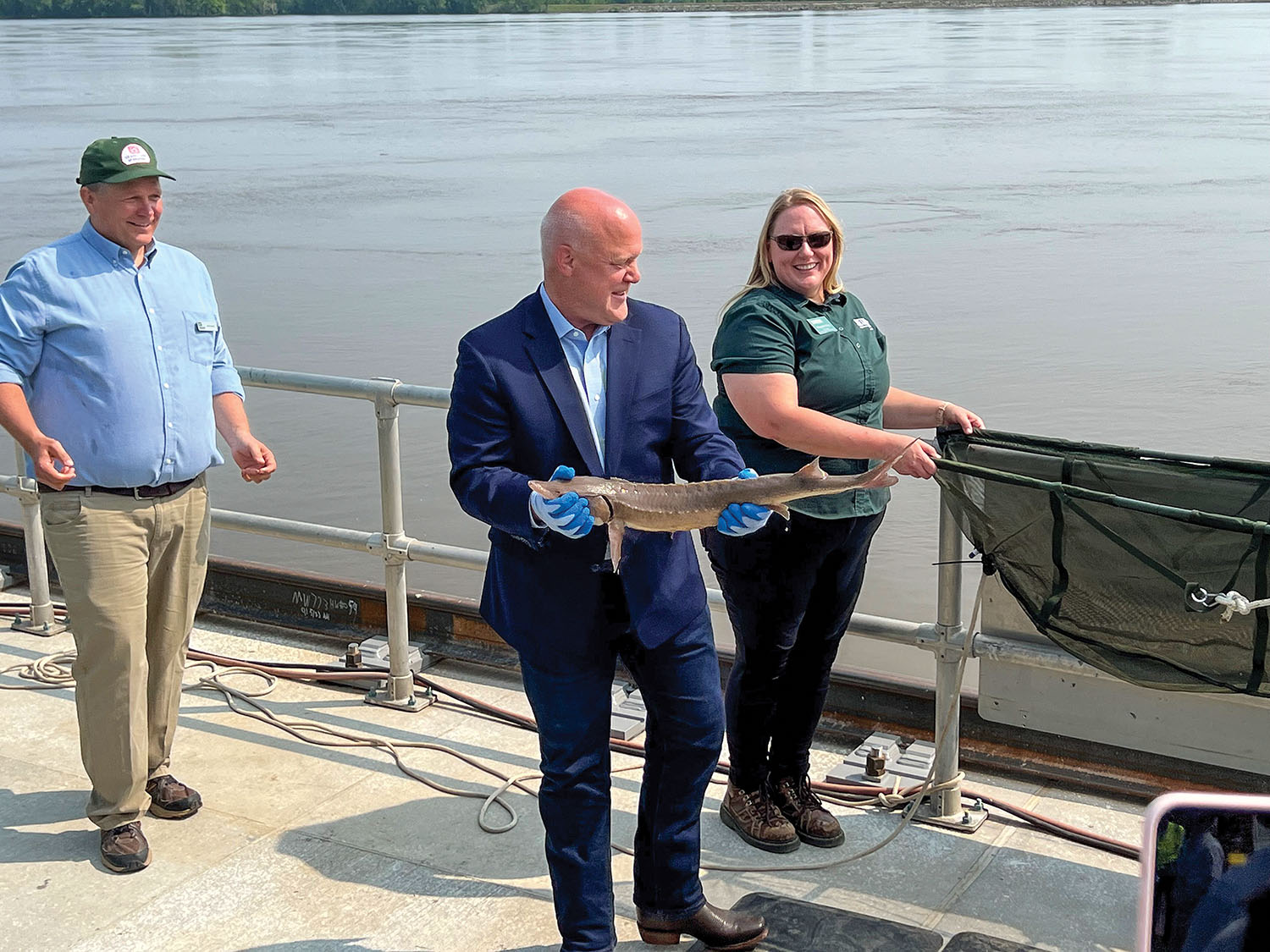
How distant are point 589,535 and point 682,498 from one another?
26 cm

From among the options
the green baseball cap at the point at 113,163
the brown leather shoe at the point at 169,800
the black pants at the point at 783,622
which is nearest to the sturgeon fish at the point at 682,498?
the black pants at the point at 783,622

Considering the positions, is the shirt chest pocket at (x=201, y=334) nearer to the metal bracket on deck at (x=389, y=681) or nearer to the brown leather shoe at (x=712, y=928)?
the metal bracket on deck at (x=389, y=681)

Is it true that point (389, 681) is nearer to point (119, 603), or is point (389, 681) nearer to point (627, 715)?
point (627, 715)

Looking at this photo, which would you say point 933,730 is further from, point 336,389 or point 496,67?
point 496,67

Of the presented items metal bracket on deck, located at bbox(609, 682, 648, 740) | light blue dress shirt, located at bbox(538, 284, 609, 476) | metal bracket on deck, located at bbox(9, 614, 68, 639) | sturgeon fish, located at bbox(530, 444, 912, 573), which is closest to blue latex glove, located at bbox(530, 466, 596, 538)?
sturgeon fish, located at bbox(530, 444, 912, 573)

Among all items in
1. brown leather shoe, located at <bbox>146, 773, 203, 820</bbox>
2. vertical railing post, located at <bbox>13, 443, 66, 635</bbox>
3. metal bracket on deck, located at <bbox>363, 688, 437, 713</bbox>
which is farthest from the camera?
vertical railing post, located at <bbox>13, 443, 66, 635</bbox>

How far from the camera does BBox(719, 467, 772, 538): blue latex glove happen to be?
11.1 ft

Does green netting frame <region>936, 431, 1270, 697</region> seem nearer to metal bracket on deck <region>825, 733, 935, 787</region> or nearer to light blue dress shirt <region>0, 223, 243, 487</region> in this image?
metal bracket on deck <region>825, 733, 935, 787</region>

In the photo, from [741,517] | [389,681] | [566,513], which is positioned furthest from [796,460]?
[389,681]

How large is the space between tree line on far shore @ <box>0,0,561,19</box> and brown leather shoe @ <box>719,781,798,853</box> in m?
103

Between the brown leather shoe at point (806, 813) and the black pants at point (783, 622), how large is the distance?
0.14 ft

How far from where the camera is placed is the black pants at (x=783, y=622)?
13.6 feet

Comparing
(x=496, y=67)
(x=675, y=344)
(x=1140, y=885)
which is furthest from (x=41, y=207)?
(x=496, y=67)

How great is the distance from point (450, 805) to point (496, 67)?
56.1 meters
